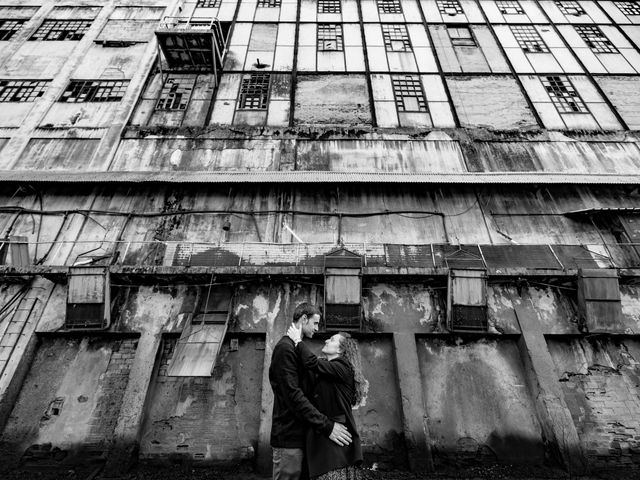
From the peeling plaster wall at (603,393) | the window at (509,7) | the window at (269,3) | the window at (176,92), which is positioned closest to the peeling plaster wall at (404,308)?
the peeling plaster wall at (603,393)

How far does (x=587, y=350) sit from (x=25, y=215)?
16.8 metres

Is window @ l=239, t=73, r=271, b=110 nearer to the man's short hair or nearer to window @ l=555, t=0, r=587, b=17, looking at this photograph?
the man's short hair

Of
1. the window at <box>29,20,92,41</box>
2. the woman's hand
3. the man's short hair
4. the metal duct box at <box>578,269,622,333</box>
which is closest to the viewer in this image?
the woman's hand

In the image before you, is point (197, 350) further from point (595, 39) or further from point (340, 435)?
point (595, 39)

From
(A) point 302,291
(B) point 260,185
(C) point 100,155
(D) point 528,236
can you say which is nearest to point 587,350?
(D) point 528,236

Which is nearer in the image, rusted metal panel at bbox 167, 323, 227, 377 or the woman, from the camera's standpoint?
the woman

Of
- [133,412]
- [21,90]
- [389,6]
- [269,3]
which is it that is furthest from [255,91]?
[133,412]

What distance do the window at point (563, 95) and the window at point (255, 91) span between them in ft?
40.0

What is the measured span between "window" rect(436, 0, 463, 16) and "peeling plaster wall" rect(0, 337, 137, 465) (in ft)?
68.8

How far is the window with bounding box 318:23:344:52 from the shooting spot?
16.0 meters

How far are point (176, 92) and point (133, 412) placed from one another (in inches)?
484

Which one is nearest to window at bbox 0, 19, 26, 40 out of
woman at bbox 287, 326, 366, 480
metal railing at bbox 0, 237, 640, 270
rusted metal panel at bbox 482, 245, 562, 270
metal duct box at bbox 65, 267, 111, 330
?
metal railing at bbox 0, 237, 640, 270

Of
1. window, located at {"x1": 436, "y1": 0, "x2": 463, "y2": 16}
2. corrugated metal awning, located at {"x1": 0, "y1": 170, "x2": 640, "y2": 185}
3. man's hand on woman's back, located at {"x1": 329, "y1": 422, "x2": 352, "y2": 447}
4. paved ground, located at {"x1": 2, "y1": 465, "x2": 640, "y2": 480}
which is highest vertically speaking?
window, located at {"x1": 436, "y1": 0, "x2": 463, "y2": 16}

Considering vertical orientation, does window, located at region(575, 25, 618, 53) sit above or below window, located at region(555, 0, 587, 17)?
below
